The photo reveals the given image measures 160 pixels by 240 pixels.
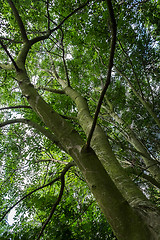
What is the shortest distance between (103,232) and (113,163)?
191cm

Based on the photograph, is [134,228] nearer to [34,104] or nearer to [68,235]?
[34,104]

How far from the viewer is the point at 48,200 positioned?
2777 millimetres

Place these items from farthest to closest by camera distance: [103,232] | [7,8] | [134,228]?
[7,8]
[103,232]
[134,228]

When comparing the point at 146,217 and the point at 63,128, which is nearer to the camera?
the point at 146,217

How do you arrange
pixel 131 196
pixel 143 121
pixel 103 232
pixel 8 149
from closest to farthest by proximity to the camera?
1. pixel 131 196
2. pixel 103 232
3. pixel 8 149
4. pixel 143 121

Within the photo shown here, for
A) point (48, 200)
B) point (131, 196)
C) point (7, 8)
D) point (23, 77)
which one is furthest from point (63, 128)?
point (7, 8)

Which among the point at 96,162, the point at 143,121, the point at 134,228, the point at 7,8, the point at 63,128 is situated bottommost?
the point at 134,228

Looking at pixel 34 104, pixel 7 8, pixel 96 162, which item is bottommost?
pixel 96 162

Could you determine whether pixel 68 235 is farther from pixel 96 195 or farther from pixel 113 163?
pixel 96 195

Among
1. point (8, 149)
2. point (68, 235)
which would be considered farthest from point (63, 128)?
point (8, 149)

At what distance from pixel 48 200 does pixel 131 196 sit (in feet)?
6.45

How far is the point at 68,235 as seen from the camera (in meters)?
2.21

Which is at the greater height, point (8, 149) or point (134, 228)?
point (8, 149)

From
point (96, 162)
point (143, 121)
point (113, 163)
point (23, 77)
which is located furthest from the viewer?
point (143, 121)
